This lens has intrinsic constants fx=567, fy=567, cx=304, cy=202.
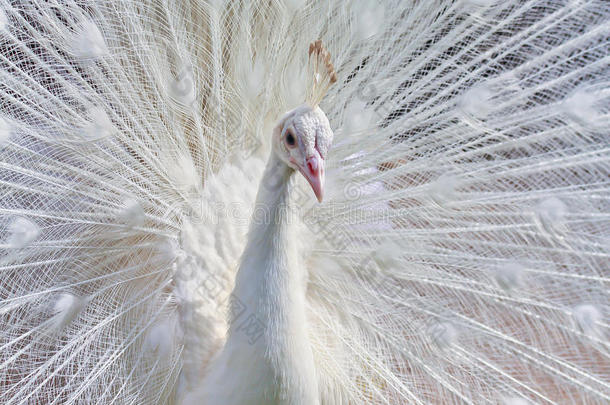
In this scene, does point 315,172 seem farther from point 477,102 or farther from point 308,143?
point 477,102

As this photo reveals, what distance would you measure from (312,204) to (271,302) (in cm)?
46

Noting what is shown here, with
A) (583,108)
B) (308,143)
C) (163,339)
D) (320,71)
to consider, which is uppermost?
(583,108)

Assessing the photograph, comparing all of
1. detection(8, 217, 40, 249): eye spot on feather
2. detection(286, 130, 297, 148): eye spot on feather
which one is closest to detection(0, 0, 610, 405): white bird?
detection(8, 217, 40, 249): eye spot on feather

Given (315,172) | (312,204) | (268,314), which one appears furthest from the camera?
(312,204)

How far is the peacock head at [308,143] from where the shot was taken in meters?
1.15

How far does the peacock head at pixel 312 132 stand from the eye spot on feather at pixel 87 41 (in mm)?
632

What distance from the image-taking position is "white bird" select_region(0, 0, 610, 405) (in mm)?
1464

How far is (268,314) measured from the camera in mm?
1283

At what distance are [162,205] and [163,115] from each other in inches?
10.5

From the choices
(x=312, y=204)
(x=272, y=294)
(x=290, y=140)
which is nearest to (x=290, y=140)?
(x=290, y=140)

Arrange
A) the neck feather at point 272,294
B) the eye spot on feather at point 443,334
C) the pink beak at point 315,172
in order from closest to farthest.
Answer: the pink beak at point 315,172, the neck feather at point 272,294, the eye spot on feather at point 443,334

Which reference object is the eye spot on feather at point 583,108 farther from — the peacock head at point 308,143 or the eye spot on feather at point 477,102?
the peacock head at point 308,143

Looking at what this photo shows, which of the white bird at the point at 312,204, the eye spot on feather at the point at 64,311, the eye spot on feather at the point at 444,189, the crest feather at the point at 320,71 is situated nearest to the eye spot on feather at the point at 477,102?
the white bird at the point at 312,204

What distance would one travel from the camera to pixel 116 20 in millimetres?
1548
